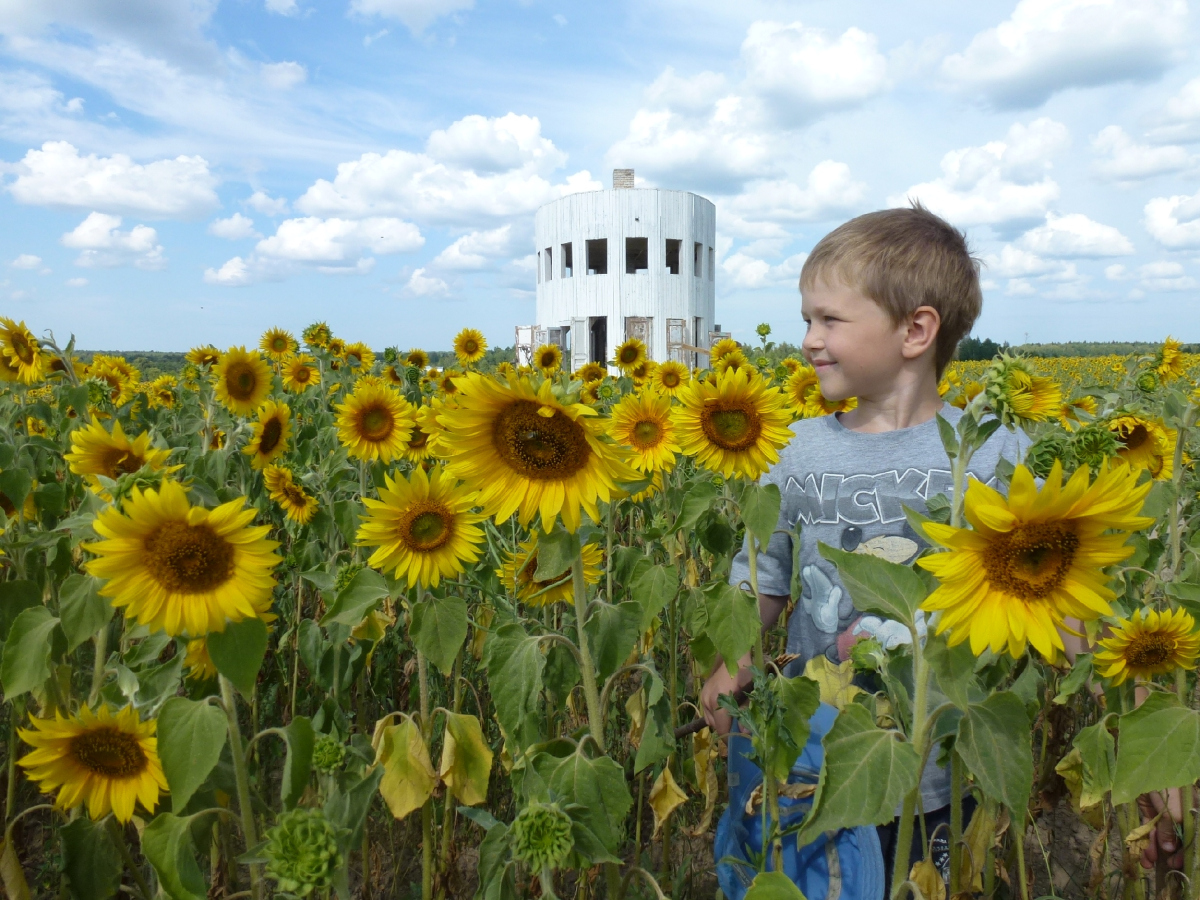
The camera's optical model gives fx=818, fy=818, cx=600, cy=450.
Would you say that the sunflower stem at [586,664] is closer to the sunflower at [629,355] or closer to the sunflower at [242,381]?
the sunflower at [242,381]

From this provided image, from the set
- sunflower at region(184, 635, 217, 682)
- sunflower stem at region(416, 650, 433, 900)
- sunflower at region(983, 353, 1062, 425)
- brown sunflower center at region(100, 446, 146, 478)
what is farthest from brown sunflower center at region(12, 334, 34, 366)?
sunflower at region(983, 353, 1062, 425)

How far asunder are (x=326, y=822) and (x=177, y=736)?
12.1 inches

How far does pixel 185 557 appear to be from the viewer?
1.26 metres

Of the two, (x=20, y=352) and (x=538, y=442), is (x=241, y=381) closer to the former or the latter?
(x=20, y=352)

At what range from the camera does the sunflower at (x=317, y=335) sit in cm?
624

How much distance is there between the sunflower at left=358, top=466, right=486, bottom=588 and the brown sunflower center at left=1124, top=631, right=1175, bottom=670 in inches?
52.9

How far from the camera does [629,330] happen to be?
23562mm

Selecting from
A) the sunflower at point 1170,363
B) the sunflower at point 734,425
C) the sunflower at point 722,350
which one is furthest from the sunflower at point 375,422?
the sunflower at point 1170,363

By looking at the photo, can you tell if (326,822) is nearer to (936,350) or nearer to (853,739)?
(853,739)

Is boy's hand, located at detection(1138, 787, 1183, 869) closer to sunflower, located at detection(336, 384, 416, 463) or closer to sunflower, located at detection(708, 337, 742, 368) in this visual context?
sunflower, located at detection(336, 384, 416, 463)

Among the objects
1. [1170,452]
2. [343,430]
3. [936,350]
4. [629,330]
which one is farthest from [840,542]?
[629,330]

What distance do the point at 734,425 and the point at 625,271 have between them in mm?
22937

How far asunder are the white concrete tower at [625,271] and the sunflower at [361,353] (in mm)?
16099

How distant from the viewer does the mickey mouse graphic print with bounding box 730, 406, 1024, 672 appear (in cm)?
183
